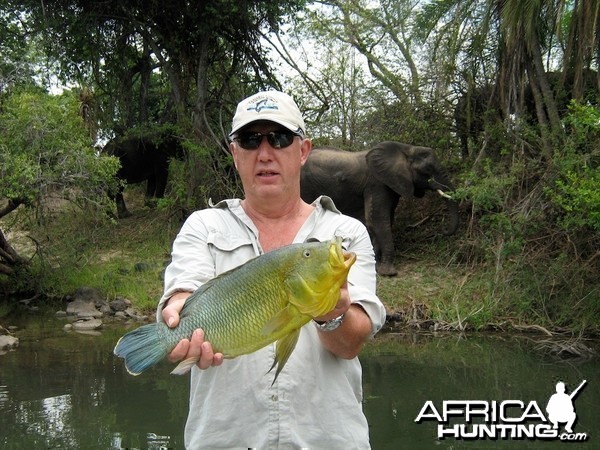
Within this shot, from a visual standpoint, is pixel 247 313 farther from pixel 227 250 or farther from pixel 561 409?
pixel 561 409

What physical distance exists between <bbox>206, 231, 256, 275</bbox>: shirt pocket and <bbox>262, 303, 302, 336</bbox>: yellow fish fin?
1.54ft

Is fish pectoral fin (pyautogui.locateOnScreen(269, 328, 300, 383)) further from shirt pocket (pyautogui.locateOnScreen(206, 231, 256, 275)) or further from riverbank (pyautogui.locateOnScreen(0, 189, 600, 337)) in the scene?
riverbank (pyautogui.locateOnScreen(0, 189, 600, 337))

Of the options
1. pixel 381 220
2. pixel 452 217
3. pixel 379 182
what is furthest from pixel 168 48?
pixel 452 217

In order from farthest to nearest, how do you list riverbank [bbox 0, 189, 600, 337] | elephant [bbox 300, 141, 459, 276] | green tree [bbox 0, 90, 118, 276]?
elephant [bbox 300, 141, 459, 276] → green tree [bbox 0, 90, 118, 276] → riverbank [bbox 0, 189, 600, 337]

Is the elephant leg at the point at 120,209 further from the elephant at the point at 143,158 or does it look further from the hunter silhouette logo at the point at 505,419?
the hunter silhouette logo at the point at 505,419

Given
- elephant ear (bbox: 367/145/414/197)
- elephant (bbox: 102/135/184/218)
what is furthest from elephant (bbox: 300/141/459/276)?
elephant (bbox: 102/135/184/218)

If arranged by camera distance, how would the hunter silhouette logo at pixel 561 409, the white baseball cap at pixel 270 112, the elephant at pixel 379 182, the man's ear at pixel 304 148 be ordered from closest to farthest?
→ the white baseball cap at pixel 270 112 → the man's ear at pixel 304 148 → the hunter silhouette logo at pixel 561 409 → the elephant at pixel 379 182

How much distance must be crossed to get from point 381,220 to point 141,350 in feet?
34.6

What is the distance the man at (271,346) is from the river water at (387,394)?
11.9 ft

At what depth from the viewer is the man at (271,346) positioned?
2211 mm

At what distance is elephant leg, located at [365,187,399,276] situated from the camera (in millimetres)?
12016

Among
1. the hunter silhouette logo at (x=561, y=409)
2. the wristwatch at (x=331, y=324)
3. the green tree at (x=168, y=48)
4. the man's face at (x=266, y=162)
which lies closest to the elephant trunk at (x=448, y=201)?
the green tree at (x=168, y=48)

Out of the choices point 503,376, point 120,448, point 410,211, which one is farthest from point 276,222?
point 410,211

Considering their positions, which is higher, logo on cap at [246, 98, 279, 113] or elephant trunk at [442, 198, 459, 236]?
logo on cap at [246, 98, 279, 113]
